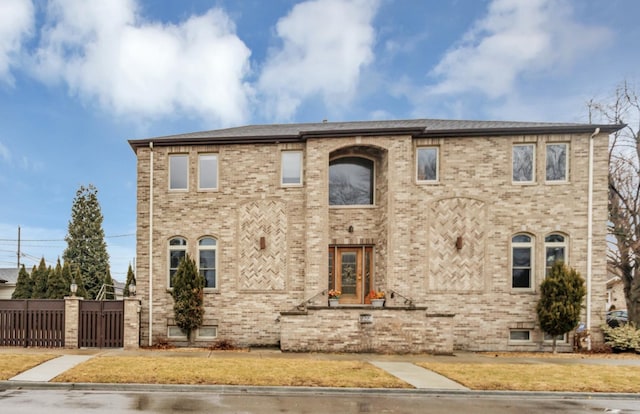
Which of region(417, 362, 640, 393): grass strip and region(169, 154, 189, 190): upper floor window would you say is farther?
region(169, 154, 189, 190): upper floor window

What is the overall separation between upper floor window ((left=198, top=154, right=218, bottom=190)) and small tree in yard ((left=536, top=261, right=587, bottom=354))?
11860mm

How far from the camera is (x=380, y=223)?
1345 cm

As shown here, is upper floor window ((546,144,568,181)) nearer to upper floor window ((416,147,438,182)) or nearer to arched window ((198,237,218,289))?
upper floor window ((416,147,438,182))

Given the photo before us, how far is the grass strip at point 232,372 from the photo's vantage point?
778 centimetres

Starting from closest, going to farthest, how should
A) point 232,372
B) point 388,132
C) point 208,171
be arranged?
point 232,372, point 388,132, point 208,171

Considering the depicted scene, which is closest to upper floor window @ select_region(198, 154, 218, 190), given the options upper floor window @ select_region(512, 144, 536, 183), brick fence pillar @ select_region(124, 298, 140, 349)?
brick fence pillar @ select_region(124, 298, 140, 349)

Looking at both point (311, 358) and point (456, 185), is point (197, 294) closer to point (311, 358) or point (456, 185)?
point (311, 358)

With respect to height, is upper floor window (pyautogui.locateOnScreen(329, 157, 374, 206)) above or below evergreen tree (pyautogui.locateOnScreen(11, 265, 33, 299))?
above

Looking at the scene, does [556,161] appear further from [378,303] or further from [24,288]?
[24,288]

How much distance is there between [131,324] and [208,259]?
10.3 feet

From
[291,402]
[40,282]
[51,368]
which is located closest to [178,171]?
[51,368]

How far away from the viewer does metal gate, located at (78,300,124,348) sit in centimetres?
1184

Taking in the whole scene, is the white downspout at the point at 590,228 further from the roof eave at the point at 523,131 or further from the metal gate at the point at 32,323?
the metal gate at the point at 32,323

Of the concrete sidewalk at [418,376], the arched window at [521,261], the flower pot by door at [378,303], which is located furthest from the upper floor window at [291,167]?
the arched window at [521,261]
